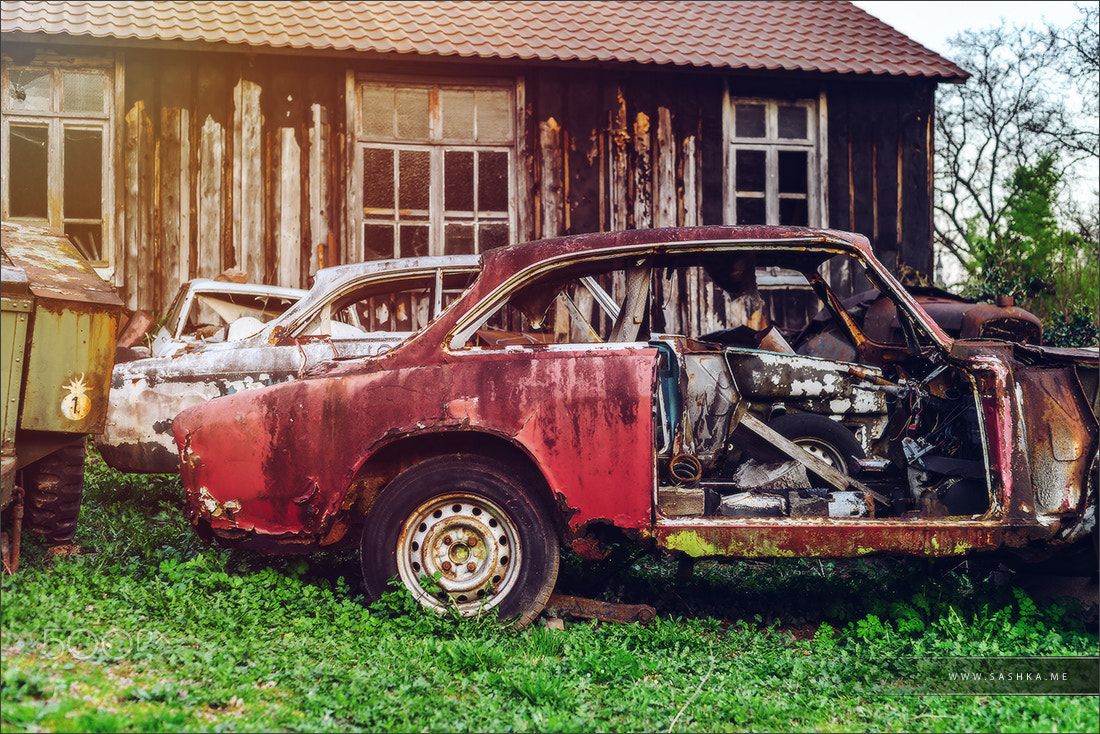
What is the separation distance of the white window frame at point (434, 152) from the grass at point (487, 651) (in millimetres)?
5551

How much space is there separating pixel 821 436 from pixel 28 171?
8760 mm

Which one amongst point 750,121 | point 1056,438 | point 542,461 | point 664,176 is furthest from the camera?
point 750,121

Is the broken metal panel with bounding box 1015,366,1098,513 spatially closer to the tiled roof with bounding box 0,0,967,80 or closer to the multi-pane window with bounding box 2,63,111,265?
the tiled roof with bounding box 0,0,967,80

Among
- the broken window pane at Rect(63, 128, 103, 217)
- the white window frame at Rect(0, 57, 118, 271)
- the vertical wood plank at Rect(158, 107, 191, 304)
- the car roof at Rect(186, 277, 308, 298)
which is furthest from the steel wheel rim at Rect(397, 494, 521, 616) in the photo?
the broken window pane at Rect(63, 128, 103, 217)

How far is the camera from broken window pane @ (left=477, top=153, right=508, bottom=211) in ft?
33.1

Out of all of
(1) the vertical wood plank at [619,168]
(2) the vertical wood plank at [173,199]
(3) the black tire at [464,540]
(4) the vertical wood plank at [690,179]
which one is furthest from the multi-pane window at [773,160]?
(3) the black tire at [464,540]

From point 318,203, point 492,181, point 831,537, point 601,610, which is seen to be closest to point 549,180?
point 492,181

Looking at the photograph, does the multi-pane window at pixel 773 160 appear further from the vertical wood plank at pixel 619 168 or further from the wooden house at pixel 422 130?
the vertical wood plank at pixel 619 168

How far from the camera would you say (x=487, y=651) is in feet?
11.9

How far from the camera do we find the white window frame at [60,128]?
30.8ft

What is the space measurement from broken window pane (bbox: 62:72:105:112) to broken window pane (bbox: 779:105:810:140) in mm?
7702

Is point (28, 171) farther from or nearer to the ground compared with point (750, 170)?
nearer to the ground

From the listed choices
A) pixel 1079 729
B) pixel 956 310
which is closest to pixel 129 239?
pixel 956 310

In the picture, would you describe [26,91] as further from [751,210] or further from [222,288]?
[751,210]
